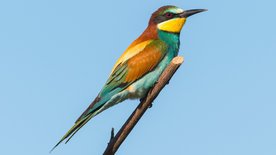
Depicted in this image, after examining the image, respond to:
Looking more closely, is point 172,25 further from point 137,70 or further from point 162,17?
point 137,70

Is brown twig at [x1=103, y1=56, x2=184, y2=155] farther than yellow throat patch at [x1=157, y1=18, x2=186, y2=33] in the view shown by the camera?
No

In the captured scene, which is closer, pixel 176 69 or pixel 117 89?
pixel 176 69

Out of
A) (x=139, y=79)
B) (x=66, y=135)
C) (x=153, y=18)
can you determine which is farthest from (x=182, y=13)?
(x=66, y=135)

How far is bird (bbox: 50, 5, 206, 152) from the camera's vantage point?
4.48m

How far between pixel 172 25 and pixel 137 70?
32.7 inches

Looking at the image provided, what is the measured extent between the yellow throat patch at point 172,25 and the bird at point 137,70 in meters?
0.04

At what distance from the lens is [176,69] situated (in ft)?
13.0

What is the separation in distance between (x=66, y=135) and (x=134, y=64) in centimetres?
117

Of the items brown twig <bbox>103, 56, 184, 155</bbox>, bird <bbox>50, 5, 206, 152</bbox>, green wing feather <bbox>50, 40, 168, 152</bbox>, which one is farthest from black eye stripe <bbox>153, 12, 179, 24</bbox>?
brown twig <bbox>103, 56, 184, 155</bbox>

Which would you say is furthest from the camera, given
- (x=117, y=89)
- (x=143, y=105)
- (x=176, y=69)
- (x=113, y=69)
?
(x=113, y=69)

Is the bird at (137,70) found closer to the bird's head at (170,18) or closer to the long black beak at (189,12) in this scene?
the bird's head at (170,18)

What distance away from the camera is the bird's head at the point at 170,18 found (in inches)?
201

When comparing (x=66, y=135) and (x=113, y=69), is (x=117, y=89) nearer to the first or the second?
(x=113, y=69)

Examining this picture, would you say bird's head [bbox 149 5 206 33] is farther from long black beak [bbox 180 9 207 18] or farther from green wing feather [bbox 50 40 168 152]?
green wing feather [bbox 50 40 168 152]
